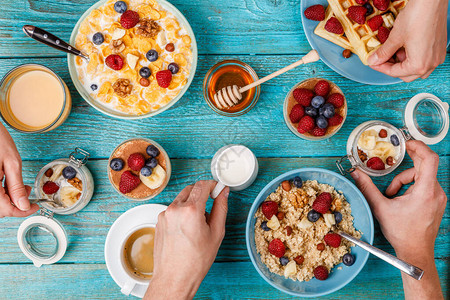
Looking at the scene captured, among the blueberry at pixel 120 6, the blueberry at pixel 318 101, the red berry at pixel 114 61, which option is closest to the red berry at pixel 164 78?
the red berry at pixel 114 61

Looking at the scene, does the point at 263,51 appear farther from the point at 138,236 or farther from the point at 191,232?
the point at 138,236

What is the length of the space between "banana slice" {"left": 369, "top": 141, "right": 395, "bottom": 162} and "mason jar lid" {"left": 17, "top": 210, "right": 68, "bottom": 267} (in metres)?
1.23

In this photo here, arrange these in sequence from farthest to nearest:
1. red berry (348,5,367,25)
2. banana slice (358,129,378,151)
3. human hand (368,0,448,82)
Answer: banana slice (358,129,378,151) → red berry (348,5,367,25) → human hand (368,0,448,82)

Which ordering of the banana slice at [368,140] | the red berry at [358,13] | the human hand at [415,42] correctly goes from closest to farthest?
the human hand at [415,42], the red berry at [358,13], the banana slice at [368,140]

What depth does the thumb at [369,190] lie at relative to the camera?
4.36 ft

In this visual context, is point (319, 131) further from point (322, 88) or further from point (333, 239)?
point (333, 239)

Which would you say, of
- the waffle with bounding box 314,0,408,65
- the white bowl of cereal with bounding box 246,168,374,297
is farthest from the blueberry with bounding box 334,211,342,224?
the waffle with bounding box 314,0,408,65

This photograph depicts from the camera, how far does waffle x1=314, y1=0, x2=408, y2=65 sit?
127cm

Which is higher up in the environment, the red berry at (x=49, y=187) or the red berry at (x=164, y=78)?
the red berry at (x=164, y=78)

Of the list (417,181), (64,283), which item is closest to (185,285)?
(64,283)

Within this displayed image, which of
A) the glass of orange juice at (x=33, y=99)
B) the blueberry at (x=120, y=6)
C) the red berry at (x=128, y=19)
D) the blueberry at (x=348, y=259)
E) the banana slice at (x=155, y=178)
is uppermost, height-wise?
the blueberry at (x=120, y=6)

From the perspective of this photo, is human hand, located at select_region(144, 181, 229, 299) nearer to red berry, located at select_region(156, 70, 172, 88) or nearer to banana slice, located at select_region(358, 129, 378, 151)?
red berry, located at select_region(156, 70, 172, 88)

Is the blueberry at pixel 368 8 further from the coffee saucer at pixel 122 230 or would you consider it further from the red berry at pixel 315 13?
the coffee saucer at pixel 122 230

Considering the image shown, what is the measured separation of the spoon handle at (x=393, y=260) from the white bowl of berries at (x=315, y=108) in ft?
1.25
